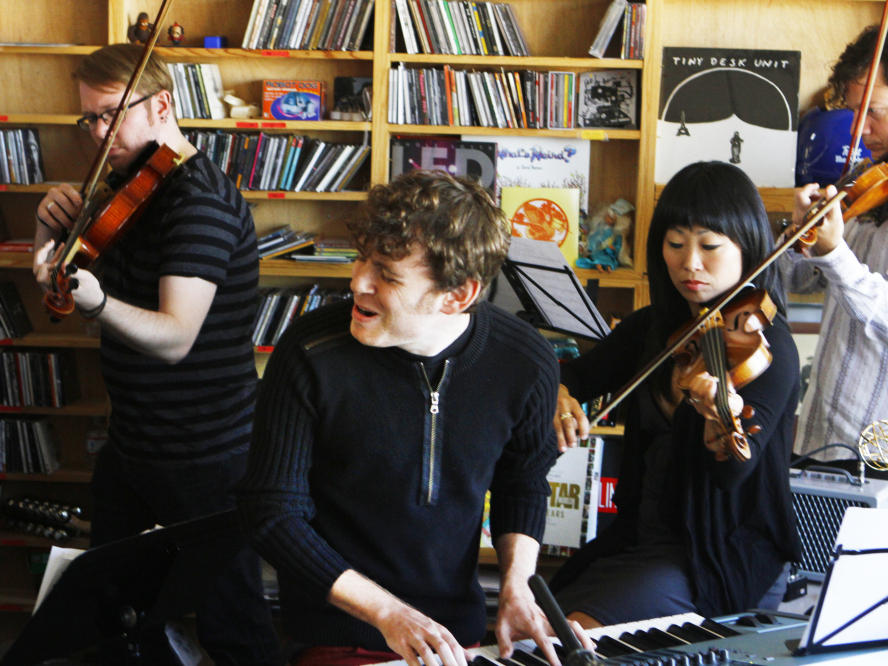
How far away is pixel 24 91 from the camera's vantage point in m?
3.30

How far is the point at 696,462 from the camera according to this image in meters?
1.80

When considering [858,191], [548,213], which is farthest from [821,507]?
[548,213]

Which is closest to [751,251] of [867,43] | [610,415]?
[867,43]

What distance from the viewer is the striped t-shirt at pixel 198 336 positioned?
197 cm

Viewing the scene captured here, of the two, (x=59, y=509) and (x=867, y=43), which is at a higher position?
(x=867, y=43)

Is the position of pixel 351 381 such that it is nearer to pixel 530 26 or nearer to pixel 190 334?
pixel 190 334

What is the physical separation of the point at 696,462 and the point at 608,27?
1702 mm

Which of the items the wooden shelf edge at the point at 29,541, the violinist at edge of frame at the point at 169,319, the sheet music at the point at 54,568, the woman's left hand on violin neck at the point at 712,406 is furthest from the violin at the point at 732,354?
the wooden shelf edge at the point at 29,541

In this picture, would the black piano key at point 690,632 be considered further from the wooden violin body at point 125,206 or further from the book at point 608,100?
the book at point 608,100

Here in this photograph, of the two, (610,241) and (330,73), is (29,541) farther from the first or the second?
(610,241)

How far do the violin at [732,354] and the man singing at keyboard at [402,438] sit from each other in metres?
0.38

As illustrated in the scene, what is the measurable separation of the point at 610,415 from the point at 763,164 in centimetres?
97

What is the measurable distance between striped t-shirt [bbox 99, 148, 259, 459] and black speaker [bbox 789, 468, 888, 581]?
1.22 meters

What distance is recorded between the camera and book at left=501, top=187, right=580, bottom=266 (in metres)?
3.16
